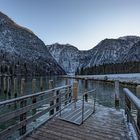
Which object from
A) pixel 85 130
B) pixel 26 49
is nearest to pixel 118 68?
pixel 26 49

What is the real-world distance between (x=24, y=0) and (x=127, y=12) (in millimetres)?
17283

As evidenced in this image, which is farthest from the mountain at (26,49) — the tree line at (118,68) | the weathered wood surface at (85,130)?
the weathered wood surface at (85,130)

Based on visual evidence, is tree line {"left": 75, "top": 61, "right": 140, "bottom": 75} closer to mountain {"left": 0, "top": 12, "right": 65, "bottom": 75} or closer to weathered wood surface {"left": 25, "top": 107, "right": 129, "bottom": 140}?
mountain {"left": 0, "top": 12, "right": 65, "bottom": 75}

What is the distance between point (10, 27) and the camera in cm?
15875

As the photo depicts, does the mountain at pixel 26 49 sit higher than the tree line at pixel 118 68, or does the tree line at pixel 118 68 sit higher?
the mountain at pixel 26 49

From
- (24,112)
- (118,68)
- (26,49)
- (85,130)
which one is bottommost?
(85,130)

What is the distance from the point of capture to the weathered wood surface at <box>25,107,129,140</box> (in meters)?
7.06

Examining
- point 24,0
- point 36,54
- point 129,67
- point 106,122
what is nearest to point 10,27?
point 36,54

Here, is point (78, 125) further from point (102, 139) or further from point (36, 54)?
point (36, 54)

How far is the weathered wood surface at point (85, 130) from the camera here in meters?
7.06

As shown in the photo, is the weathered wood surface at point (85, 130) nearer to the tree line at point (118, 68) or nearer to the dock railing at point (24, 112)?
the dock railing at point (24, 112)

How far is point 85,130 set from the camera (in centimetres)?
784

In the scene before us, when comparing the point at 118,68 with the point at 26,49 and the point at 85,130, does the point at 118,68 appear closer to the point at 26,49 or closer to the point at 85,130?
the point at 26,49

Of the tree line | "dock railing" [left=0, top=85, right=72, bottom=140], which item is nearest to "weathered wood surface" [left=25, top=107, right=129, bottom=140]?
"dock railing" [left=0, top=85, right=72, bottom=140]
